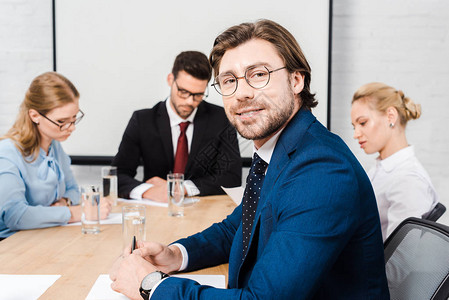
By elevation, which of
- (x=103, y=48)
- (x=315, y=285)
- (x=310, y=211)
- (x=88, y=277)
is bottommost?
(x=88, y=277)

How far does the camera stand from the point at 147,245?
3.81 ft

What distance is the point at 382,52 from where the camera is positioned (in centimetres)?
322

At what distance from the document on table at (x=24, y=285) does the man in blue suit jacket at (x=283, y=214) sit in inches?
7.5

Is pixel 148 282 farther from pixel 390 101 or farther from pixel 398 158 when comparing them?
pixel 390 101

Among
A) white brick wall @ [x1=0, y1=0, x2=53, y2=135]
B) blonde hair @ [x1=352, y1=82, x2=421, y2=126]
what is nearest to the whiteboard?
white brick wall @ [x1=0, y1=0, x2=53, y2=135]

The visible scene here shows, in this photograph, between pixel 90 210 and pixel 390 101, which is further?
pixel 390 101

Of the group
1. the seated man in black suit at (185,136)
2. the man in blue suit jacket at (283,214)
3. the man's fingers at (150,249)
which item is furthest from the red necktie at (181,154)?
the man's fingers at (150,249)

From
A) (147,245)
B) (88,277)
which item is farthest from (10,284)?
(147,245)

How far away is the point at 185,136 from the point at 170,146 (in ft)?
0.39

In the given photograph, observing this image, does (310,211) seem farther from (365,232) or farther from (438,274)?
(438,274)

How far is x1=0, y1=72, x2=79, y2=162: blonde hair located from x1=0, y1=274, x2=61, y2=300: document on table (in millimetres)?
949

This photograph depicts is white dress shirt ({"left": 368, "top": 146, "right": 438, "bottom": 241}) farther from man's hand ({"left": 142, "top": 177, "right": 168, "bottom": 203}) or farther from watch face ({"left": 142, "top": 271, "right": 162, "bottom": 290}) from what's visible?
watch face ({"left": 142, "top": 271, "right": 162, "bottom": 290})

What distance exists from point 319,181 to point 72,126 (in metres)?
1.62

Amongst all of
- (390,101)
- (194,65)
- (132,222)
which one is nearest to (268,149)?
(132,222)
